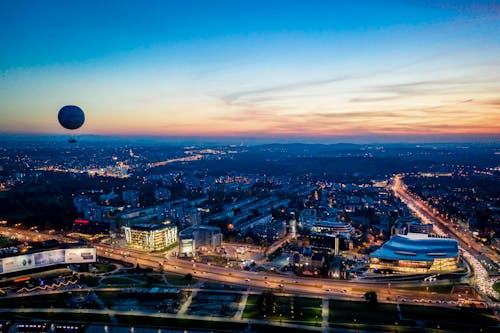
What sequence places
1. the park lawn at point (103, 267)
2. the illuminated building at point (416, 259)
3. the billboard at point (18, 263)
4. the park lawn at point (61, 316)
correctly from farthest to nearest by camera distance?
the illuminated building at point (416, 259) < the park lawn at point (103, 267) < the billboard at point (18, 263) < the park lawn at point (61, 316)

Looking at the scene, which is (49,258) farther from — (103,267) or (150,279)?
(150,279)

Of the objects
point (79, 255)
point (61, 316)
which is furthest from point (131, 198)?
point (61, 316)

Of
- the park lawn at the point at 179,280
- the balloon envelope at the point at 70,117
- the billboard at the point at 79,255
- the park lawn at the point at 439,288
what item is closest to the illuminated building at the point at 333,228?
the park lawn at the point at 439,288

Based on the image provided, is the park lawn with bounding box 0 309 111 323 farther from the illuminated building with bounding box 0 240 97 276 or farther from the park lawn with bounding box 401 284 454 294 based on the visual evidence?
the park lawn with bounding box 401 284 454 294

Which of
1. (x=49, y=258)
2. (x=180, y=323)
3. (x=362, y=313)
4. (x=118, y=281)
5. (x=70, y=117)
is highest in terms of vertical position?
(x=70, y=117)

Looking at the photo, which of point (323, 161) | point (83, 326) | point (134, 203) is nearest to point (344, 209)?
point (134, 203)

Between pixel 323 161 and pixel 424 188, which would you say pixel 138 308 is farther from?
pixel 323 161

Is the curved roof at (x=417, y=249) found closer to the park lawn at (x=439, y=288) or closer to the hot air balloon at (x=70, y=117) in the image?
the park lawn at (x=439, y=288)
